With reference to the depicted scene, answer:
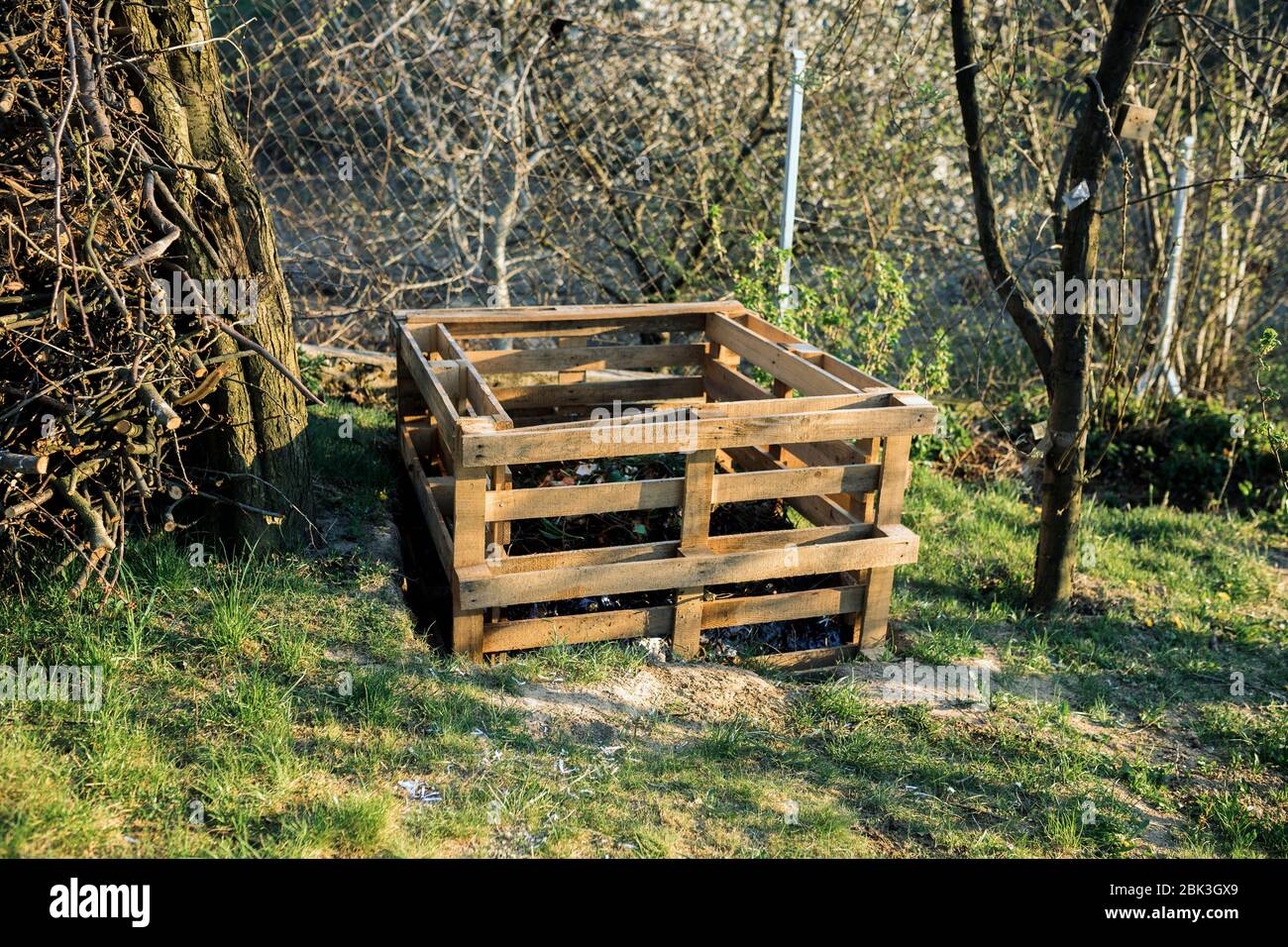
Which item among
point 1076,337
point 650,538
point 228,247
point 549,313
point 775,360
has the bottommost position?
point 650,538

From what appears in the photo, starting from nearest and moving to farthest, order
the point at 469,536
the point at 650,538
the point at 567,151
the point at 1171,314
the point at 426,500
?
1. the point at 469,536
2. the point at 426,500
3. the point at 650,538
4. the point at 567,151
5. the point at 1171,314

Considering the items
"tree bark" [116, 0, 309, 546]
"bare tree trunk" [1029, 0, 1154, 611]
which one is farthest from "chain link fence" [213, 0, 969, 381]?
"tree bark" [116, 0, 309, 546]

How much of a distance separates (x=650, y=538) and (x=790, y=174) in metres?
2.96

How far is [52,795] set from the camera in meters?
2.89

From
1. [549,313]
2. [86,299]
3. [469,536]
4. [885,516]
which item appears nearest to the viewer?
[86,299]

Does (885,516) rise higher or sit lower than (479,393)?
lower

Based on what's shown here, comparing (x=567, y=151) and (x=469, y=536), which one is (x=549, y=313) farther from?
(x=567, y=151)

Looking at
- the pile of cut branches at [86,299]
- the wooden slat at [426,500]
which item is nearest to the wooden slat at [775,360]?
the wooden slat at [426,500]

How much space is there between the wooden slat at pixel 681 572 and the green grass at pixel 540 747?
248mm

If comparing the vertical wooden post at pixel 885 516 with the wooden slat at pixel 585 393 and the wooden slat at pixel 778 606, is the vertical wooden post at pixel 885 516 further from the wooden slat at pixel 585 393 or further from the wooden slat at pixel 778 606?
the wooden slat at pixel 585 393

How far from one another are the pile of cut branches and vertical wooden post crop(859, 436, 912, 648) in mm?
2341

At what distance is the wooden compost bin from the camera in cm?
402

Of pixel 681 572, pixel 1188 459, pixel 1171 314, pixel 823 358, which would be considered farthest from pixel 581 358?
pixel 1171 314

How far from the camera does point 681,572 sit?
427 cm
